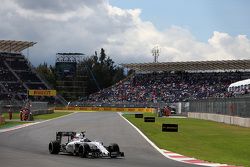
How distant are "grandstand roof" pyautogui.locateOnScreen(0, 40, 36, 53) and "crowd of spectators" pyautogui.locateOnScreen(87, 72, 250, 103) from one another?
18852 mm

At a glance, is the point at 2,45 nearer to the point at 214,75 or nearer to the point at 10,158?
the point at 214,75

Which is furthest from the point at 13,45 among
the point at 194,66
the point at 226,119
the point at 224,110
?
the point at 226,119

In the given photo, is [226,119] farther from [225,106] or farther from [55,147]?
[55,147]

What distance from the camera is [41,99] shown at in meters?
109

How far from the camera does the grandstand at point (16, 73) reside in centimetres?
10194

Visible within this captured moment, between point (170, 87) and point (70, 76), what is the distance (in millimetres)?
22814

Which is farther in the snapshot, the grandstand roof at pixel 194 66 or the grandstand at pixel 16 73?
the grandstand at pixel 16 73

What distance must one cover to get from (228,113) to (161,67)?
2483 inches

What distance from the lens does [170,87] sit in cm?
10494

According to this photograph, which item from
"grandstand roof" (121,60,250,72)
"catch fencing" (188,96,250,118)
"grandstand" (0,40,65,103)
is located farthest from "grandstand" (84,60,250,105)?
"catch fencing" (188,96,250,118)

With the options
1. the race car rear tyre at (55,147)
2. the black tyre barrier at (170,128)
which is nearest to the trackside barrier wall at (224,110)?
the black tyre barrier at (170,128)

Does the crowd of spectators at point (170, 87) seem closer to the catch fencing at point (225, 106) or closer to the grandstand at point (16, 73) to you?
the grandstand at point (16, 73)

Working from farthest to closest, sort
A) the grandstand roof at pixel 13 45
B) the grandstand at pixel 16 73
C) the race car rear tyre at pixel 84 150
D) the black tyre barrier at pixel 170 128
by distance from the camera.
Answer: the grandstand roof at pixel 13 45, the grandstand at pixel 16 73, the black tyre barrier at pixel 170 128, the race car rear tyre at pixel 84 150

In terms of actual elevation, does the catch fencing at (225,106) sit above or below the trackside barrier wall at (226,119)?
above
